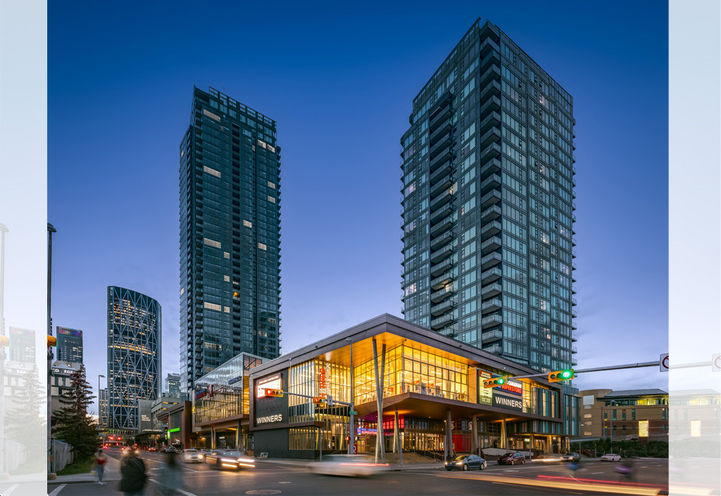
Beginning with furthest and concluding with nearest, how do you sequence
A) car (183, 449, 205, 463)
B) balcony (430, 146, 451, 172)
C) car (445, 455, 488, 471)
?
balcony (430, 146, 451, 172) → car (183, 449, 205, 463) → car (445, 455, 488, 471)

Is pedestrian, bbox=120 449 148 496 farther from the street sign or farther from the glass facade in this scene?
the glass facade

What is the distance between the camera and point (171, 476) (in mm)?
10945

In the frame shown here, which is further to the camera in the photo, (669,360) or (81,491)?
(81,491)

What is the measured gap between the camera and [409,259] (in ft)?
402

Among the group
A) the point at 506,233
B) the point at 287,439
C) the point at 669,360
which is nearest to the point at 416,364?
the point at 287,439

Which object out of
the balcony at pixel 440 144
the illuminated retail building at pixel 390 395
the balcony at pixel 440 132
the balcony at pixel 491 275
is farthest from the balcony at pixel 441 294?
the balcony at pixel 440 132

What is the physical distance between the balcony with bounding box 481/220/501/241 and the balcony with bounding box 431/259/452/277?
37.6 ft

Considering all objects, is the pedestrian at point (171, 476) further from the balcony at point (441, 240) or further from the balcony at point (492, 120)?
the balcony at point (492, 120)

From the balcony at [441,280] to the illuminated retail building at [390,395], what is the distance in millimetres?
38846

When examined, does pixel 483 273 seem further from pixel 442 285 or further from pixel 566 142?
pixel 566 142

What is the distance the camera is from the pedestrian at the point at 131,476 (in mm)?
9133

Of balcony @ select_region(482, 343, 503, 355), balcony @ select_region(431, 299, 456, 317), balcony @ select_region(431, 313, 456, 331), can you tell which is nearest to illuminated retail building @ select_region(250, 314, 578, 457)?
balcony @ select_region(482, 343, 503, 355)

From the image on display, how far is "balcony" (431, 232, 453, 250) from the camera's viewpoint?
Answer: 357 ft

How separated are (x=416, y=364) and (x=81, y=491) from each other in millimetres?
34651
